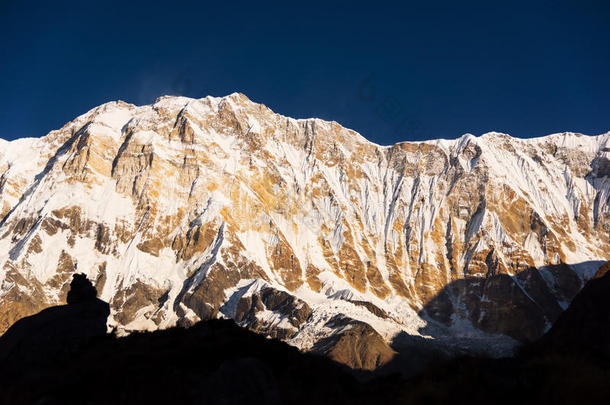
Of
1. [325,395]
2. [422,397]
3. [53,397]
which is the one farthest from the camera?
[325,395]

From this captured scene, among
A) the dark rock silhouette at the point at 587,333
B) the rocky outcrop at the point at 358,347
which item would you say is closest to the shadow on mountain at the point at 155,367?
the dark rock silhouette at the point at 587,333

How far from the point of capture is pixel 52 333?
2366cm

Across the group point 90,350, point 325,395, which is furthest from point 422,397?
point 90,350

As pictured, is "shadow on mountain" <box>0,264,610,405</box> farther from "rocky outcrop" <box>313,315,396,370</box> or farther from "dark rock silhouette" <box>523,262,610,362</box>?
"rocky outcrop" <box>313,315,396,370</box>

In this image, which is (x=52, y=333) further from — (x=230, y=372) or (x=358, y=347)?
(x=358, y=347)

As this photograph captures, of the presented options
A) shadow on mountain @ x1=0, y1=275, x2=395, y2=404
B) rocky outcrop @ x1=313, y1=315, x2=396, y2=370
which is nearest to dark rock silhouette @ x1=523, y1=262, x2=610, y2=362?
shadow on mountain @ x1=0, y1=275, x2=395, y2=404

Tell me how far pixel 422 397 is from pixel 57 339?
16.0 meters

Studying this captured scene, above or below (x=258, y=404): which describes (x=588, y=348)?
above

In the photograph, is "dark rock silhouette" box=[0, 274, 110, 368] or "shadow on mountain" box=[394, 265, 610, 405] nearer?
"shadow on mountain" box=[394, 265, 610, 405]

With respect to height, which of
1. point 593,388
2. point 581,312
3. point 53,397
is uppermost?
point 581,312

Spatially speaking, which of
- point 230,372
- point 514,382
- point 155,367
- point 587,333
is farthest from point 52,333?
point 587,333

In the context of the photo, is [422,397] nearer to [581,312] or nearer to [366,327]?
[581,312]

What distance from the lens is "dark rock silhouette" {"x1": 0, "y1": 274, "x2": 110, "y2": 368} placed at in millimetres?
22298

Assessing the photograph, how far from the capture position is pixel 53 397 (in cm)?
1623
